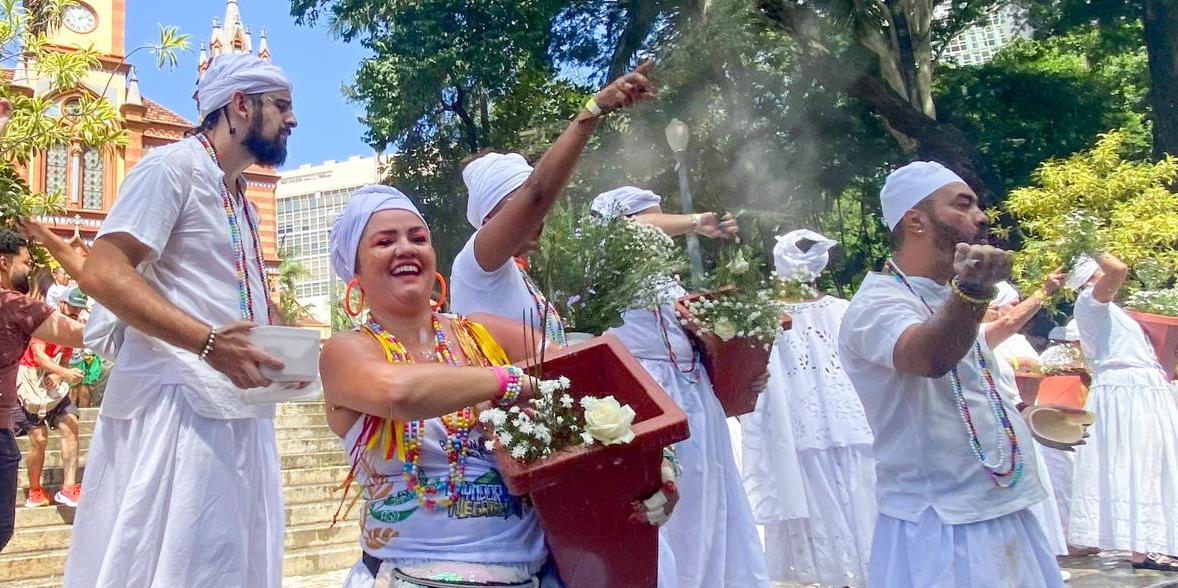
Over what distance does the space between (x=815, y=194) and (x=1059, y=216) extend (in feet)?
57.0

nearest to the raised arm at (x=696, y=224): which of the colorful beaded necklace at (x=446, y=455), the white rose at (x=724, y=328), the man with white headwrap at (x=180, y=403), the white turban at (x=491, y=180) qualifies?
the white rose at (x=724, y=328)

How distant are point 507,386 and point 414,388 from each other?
7.2 inches

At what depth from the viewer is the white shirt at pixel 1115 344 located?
7.75m

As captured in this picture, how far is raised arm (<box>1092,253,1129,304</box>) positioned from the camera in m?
6.47

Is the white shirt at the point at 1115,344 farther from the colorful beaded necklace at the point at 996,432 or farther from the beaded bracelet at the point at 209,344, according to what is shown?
the beaded bracelet at the point at 209,344

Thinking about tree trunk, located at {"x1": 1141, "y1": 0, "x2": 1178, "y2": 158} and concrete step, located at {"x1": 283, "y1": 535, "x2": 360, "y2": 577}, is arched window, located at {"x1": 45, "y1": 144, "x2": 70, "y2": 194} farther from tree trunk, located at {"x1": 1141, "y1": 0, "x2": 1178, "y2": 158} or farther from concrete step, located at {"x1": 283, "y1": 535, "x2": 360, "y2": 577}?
tree trunk, located at {"x1": 1141, "y1": 0, "x2": 1178, "y2": 158}

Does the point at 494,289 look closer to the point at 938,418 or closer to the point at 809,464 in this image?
the point at 938,418

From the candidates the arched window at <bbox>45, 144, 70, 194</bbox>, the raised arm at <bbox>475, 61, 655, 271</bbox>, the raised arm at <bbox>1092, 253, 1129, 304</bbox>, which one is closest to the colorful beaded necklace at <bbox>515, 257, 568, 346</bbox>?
the raised arm at <bbox>475, 61, 655, 271</bbox>

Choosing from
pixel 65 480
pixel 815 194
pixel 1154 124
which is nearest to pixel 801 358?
pixel 65 480

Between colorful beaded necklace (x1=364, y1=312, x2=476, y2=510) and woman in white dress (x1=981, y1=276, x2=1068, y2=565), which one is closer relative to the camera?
colorful beaded necklace (x1=364, y1=312, x2=476, y2=510)

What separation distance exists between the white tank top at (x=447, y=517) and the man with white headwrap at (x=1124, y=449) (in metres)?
6.25

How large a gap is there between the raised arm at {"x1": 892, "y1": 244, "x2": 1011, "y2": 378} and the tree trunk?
16.6 m

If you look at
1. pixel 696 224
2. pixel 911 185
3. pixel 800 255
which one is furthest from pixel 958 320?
pixel 800 255

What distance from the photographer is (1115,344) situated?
7.84 metres
